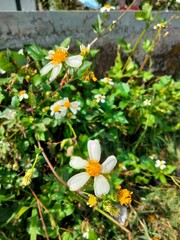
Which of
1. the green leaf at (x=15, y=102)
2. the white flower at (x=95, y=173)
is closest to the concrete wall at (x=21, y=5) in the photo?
the green leaf at (x=15, y=102)

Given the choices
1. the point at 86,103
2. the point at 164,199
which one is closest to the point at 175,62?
the point at 86,103

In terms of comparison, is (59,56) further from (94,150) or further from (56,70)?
(94,150)

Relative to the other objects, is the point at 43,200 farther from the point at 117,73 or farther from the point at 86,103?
the point at 117,73

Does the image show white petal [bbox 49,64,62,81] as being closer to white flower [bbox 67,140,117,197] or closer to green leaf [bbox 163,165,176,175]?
white flower [bbox 67,140,117,197]

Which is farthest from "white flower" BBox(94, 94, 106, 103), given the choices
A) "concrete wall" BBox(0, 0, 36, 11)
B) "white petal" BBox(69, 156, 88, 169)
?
"concrete wall" BBox(0, 0, 36, 11)

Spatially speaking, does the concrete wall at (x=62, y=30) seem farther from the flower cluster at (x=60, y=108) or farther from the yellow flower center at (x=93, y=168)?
the yellow flower center at (x=93, y=168)

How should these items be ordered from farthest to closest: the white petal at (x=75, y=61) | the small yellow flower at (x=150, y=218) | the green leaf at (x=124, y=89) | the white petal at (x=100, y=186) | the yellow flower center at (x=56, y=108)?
the green leaf at (x=124, y=89)
the small yellow flower at (x=150, y=218)
the yellow flower center at (x=56, y=108)
the white petal at (x=75, y=61)
the white petal at (x=100, y=186)
